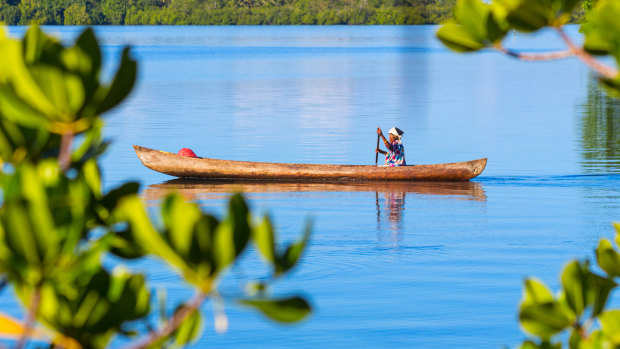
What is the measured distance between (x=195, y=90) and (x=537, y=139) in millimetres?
23402

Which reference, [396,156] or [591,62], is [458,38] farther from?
[396,156]

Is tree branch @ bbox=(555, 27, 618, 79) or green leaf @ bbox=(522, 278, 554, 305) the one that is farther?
green leaf @ bbox=(522, 278, 554, 305)

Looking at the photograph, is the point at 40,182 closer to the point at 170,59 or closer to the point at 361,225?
the point at 361,225

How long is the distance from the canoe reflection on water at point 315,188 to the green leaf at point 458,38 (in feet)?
51.2

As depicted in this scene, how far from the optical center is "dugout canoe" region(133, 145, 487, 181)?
18.3 meters

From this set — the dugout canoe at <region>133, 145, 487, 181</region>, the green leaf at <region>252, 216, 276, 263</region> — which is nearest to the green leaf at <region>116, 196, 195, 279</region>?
the green leaf at <region>252, 216, 276, 263</region>

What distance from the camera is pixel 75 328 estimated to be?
1676mm

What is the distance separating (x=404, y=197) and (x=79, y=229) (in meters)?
16.3

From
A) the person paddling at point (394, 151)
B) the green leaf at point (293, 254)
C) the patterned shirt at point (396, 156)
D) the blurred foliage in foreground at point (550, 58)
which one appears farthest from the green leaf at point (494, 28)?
the patterned shirt at point (396, 156)

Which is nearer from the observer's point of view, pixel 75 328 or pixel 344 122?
pixel 75 328

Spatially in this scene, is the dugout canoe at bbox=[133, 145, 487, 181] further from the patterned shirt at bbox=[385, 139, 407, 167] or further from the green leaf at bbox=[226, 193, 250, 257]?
the green leaf at bbox=[226, 193, 250, 257]

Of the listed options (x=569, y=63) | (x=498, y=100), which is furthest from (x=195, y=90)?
(x=569, y=63)

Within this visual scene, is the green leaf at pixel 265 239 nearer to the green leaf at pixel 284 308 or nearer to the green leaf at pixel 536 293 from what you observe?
the green leaf at pixel 284 308

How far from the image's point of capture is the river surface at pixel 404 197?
32.7 ft
